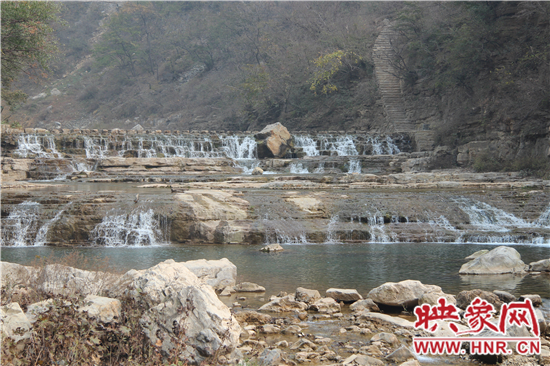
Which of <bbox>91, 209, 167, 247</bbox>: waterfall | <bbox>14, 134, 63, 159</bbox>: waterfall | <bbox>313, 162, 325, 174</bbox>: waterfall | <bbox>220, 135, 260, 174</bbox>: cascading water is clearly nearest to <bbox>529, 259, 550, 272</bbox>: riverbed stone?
<bbox>91, 209, 167, 247</bbox>: waterfall

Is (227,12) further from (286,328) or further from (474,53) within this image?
(286,328)

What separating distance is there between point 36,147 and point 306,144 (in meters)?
14.2

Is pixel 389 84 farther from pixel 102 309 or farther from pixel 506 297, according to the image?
pixel 102 309

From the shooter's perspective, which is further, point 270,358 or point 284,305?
point 284,305

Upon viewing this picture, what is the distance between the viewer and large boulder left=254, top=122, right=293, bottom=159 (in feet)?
85.9

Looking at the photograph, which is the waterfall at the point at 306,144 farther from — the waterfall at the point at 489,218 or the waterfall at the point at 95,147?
the waterfall at the point at 489,218

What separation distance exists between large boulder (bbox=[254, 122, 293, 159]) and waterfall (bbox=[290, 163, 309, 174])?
Answer: 3.46m

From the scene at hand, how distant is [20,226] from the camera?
441 inches

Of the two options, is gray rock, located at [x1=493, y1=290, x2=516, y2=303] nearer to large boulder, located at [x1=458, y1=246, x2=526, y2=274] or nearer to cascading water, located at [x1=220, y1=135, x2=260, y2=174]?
large boulder, located at [x1=458, y1=246, x2=526, y2=274]

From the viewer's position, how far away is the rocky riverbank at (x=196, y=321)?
3.10 m

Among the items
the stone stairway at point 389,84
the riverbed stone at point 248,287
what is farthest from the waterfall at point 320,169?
the riverbed stone at point 248,287

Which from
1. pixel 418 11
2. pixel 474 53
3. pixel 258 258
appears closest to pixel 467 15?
pixel 474 53

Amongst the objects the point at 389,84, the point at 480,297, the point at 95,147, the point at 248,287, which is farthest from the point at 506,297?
the point at 389,84

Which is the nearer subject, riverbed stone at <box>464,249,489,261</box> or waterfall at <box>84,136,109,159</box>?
riverbed stone at <box>464,249,489,261</box>
